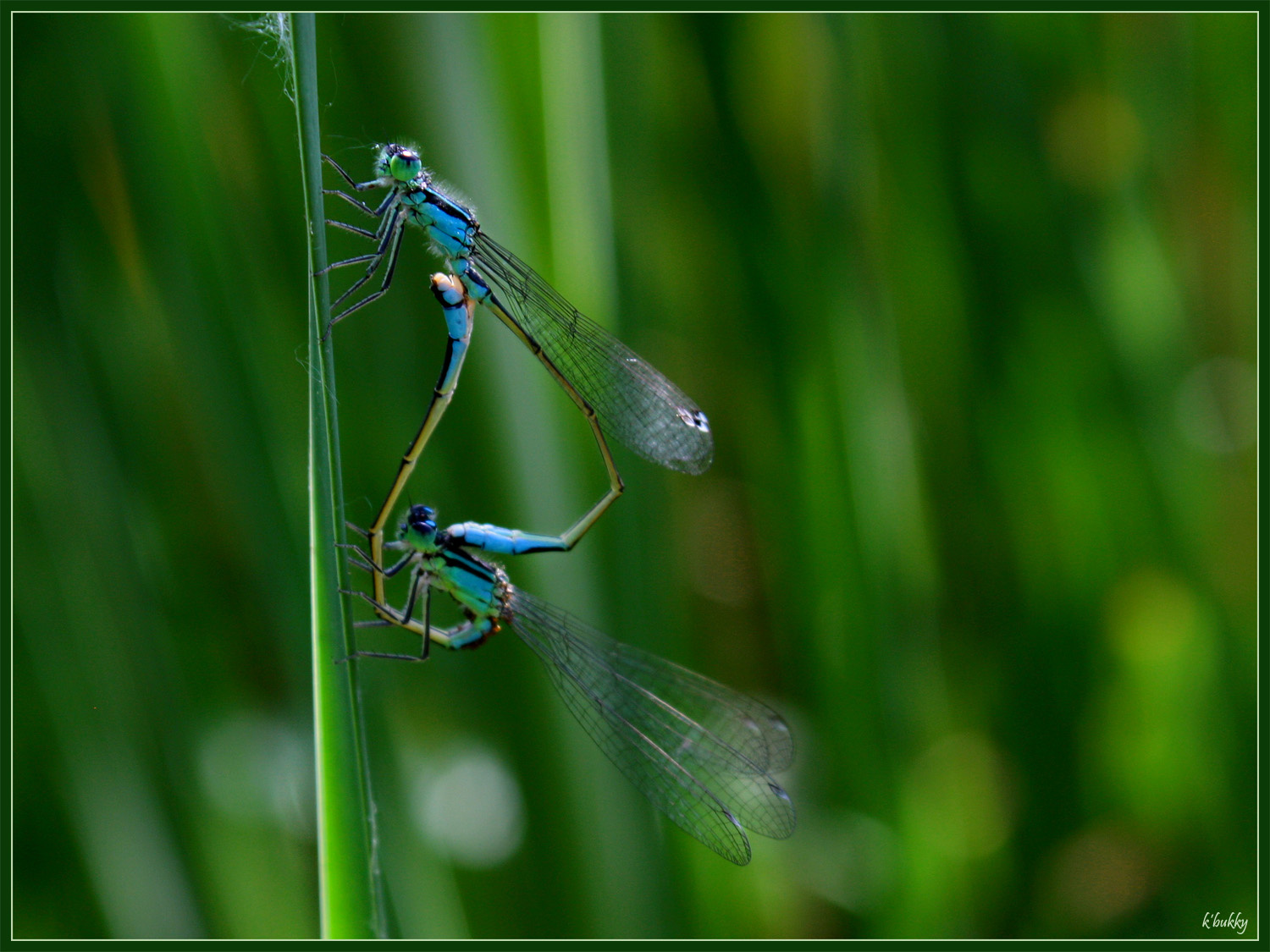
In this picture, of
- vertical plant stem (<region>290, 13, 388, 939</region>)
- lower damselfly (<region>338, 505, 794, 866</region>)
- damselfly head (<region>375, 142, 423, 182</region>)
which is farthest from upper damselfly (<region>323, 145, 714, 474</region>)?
vertical plant stem (<region>290, 13, 388, 939</region>)

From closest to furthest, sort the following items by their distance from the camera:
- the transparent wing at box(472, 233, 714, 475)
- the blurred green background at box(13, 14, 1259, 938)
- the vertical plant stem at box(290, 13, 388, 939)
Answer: the vertical plant stem at box(290, 13, 388, 939) < the blurred green background at box(13, 14, 1259, 938) < the transparent wing at box(472, 233, 714, 475)

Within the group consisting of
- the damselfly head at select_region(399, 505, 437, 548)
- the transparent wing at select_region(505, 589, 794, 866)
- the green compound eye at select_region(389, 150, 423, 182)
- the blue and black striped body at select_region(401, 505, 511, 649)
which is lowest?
the transparent wing at select_region(505, 589, 794, 866)

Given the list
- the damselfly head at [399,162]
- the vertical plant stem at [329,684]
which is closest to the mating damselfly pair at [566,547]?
the damselfly head at [399,162]

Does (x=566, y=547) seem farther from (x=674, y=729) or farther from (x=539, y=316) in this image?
(x=674, y=729)

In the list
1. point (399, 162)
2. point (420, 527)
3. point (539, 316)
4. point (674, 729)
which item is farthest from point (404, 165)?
point (674, 729)

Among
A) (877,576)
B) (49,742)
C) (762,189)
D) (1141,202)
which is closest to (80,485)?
(49,742)

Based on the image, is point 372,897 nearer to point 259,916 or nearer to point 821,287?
point 259,916

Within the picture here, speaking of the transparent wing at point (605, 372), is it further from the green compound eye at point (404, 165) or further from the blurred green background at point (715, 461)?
the green compound eye at point (404, 165)

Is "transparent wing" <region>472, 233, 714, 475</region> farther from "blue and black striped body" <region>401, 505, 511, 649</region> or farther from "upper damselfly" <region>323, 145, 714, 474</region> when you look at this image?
"blue and black striped body" <region>401, 505, 511, 649</region>

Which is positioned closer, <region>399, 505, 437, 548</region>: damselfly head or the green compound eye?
the green compound eye
